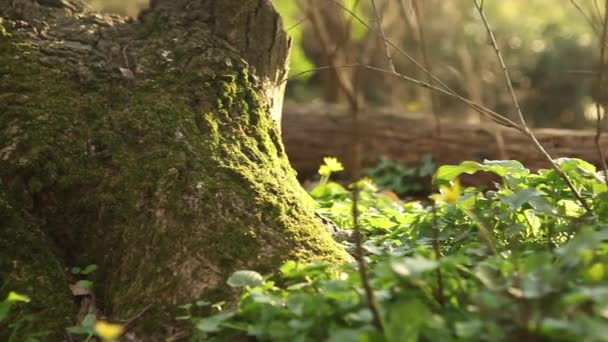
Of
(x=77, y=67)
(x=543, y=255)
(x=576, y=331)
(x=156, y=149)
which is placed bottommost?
(x=576, y=331)

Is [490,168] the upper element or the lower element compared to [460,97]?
lower

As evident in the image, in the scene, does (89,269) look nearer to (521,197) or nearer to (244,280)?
(244,280)

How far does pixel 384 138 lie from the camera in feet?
18.2

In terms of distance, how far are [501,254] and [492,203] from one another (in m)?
0.43

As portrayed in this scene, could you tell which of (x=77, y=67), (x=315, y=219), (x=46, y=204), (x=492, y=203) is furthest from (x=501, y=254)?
(x=77, y=67)

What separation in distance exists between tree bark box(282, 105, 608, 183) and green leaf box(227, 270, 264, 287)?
10.1 feet

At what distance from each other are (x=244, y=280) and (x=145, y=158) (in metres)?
0.72

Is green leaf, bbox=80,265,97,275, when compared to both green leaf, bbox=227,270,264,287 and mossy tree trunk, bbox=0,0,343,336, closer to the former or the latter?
mossy tree trunk, bbox=0,0,343,336

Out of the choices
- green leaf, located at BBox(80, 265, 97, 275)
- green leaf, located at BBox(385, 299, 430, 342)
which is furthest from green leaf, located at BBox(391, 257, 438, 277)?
green leaf, located at BBox(80, 265, 97, 275)

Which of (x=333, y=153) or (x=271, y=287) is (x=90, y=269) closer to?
(x=271, y=287)

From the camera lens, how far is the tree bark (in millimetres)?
5121

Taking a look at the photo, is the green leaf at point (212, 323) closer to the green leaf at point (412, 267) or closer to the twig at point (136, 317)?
the twig at point (136, 317)

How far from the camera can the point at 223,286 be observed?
81.4 inches

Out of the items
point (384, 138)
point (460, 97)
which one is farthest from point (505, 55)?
point (460, 97)
